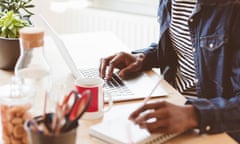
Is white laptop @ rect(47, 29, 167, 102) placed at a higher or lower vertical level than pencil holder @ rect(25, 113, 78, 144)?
lower

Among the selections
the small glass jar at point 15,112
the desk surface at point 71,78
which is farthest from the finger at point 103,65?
the small glass jar at point 15,112

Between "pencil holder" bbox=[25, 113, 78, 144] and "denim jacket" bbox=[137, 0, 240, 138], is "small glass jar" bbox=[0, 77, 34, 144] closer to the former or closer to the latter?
"pencil holder" bbox=[25, 113, 78, 144]

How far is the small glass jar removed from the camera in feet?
3.50

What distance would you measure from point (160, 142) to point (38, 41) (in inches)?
15.7

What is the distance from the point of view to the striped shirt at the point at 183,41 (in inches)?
68.4

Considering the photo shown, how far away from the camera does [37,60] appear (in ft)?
4.20

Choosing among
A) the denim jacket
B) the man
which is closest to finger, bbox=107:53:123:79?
the man

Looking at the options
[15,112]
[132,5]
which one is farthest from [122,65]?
[132,5]

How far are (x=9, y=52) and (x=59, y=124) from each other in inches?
26.5

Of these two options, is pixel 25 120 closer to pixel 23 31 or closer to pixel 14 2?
pixel 23 31

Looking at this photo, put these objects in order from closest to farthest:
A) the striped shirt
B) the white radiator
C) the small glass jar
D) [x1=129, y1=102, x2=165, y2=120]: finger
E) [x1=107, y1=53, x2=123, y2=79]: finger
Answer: the small glass jar → [x1=129, y1=102, x2=165, y2=120]: finger → [x1=107, y1=53, x2=123, y2=79]: finger → the striped shirt → the white radiator

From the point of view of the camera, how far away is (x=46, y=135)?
37.2 inches

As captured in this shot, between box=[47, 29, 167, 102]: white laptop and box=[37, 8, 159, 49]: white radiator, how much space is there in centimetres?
85

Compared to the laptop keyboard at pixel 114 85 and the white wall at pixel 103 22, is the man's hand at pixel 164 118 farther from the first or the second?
the white wall at pixel 103 22
